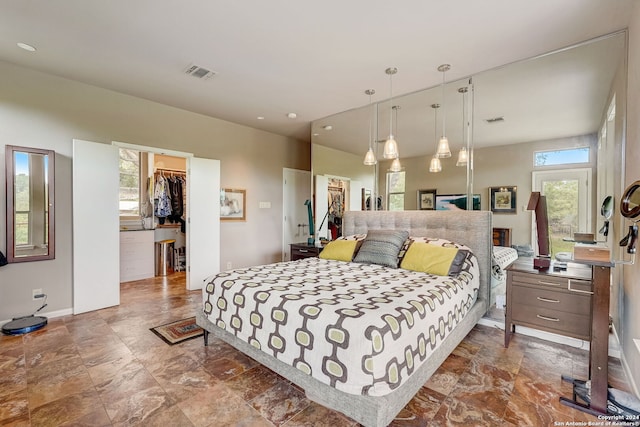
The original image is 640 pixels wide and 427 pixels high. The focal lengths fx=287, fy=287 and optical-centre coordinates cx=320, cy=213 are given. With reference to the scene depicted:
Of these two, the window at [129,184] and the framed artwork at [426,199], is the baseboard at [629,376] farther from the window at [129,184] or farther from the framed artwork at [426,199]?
the window at [129,184]

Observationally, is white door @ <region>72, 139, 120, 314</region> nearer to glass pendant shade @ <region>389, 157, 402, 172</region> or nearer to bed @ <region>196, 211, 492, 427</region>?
bed @ <region>196, 211, 492, 427</region>

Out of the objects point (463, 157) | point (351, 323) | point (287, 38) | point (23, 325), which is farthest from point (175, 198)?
point (351, 323)

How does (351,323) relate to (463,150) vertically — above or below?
below

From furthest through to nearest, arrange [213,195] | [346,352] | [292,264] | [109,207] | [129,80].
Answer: [213,195]
[109,207]
[129,80]
[292,264]
[346,352]

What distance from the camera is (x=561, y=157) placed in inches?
110

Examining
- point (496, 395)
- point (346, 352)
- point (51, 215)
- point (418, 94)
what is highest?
point (418, 94)

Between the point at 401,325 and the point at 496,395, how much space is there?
3.17ft

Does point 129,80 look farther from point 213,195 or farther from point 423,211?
point 423,211

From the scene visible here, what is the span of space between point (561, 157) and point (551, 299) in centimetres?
138

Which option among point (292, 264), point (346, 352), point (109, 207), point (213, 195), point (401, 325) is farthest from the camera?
point (213, 195)

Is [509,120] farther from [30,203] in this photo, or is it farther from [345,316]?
[30,203]

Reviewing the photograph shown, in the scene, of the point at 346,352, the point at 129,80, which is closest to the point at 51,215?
the point at 129,80

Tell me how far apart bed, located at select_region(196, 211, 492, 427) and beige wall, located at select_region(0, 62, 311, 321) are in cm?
232

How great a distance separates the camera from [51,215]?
3357 millimetres
